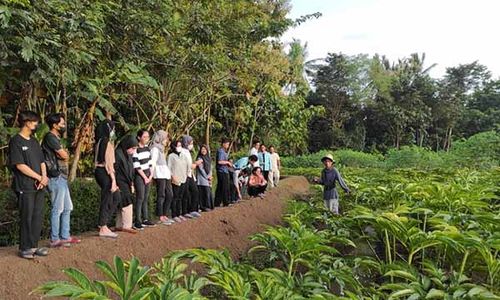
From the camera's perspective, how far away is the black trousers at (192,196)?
862 centimetres

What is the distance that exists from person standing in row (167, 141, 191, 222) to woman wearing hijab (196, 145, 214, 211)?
0.68 meters

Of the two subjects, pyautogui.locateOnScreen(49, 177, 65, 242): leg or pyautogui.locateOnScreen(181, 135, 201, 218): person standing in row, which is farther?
pyautogui.locateOnScreen(181, 135, 201, 218): person standing in row

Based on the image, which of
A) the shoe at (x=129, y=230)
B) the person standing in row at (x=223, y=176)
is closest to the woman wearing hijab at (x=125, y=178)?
the shoe at (x=129, y=230)

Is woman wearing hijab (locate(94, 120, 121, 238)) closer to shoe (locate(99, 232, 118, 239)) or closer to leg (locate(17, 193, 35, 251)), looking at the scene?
shoe (locate(99, 232, 118, 239))

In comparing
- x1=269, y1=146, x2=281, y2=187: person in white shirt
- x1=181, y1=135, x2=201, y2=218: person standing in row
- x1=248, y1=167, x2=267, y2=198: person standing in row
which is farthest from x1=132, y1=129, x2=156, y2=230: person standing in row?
x1=269, y1=146, x2=281, y2=187: person in white shirt

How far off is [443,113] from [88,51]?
34.3m

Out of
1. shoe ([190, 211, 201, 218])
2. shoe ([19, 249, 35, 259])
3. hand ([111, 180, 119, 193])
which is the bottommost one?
shoe ([190, 211, 201, 218])

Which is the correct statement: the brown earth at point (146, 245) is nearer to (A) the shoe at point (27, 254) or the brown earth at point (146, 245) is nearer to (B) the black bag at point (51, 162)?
(A) the shoe at point (27, 254)

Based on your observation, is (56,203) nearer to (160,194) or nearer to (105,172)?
(105,172)

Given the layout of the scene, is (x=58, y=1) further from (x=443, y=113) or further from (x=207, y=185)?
(x=443, y=113)

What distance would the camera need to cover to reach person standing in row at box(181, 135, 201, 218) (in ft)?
27.5

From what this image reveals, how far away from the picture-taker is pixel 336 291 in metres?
3.94

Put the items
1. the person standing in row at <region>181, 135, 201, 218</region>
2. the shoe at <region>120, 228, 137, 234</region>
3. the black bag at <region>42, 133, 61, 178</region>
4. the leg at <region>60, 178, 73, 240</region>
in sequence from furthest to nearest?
the person standing in row at <region>181, 135, 201, 218</region> < the shoe at <region>120, 228, 137, 234</region> < the leg at <region>60, 178, 73, 240</region> < the black bag at <region>42, 133, 61, 178</region>

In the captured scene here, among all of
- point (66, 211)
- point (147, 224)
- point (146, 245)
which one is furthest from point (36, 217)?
point (147, 224)
